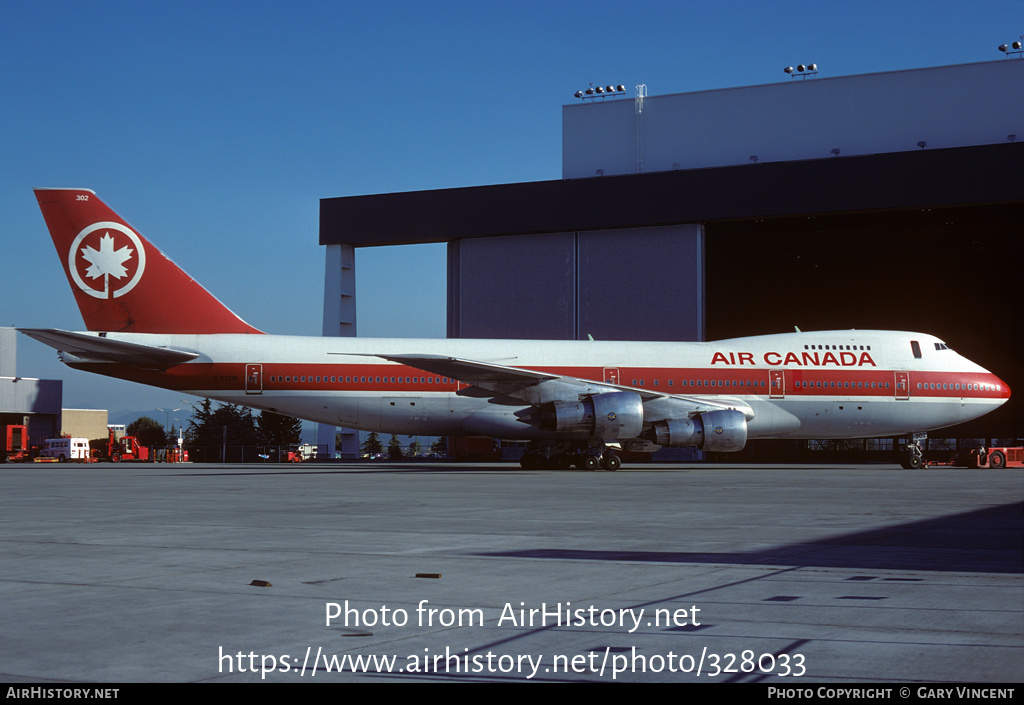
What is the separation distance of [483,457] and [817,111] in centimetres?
2368

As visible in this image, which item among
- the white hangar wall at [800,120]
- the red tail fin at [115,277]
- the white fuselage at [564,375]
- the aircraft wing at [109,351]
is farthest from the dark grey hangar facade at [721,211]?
the aircraft wing at [109,351]

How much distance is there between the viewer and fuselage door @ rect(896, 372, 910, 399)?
107 ft

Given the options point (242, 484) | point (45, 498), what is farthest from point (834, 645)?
point (242, 484)

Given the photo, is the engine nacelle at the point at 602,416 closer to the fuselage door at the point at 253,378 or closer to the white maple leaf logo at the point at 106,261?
the fuselage door at the point at 253,378

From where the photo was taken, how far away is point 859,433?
1307 inches

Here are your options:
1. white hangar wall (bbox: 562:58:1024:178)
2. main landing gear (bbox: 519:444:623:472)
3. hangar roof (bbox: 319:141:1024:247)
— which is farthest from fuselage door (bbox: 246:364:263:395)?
white hangar wall (bbox: 562:58:1024:178)

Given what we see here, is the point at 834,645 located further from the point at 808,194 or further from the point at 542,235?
the point at 542,235

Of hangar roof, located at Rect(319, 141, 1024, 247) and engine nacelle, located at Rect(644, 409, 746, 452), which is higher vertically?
hangar roof, located at Rect(319, 141, 1024, 247)

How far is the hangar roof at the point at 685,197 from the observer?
43688mm

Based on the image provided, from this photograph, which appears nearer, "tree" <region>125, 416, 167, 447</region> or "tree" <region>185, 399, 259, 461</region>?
"tree" <region>185, 399, 259, 461</region>

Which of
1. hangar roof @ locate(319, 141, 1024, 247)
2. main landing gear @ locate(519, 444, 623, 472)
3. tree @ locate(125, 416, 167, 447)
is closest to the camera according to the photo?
main landing gear @ locate(519, 444, 623, 472)

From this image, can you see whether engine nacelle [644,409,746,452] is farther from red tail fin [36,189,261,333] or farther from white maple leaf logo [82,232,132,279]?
white maple leaf logo [82,232,132,279]

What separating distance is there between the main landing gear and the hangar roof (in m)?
19.0

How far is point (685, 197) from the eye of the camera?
48.3 meters
